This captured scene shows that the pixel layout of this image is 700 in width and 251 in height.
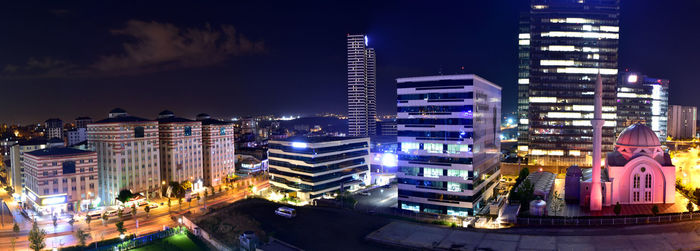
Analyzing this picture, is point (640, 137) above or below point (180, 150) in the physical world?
above

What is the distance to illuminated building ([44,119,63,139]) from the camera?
185625 millimetres

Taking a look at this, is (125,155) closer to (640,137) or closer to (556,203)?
(556,203)

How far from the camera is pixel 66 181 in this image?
7688 cm

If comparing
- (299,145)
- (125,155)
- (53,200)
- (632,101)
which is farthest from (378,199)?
(632,101)

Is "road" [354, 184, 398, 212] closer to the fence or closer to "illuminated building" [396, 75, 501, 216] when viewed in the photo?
"illuminated building" [396, 75, 501, 216]

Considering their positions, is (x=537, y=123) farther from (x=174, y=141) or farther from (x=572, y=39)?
(x=174, y=141)

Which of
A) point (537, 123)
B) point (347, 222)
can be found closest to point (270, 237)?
point (347, 222)

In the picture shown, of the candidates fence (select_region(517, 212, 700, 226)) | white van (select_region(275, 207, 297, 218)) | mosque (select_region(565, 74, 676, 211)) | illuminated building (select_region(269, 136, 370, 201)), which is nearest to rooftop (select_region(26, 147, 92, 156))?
illuminated building (select_region(269, 136, 370, 201))

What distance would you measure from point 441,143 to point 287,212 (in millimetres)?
26768

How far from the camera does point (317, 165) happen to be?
3319 inches

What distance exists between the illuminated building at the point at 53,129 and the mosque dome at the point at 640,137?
216817 mm

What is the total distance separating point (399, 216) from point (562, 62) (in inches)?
3661

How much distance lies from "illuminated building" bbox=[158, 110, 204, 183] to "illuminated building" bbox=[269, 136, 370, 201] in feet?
73.4

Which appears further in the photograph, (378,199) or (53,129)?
(53,129)
